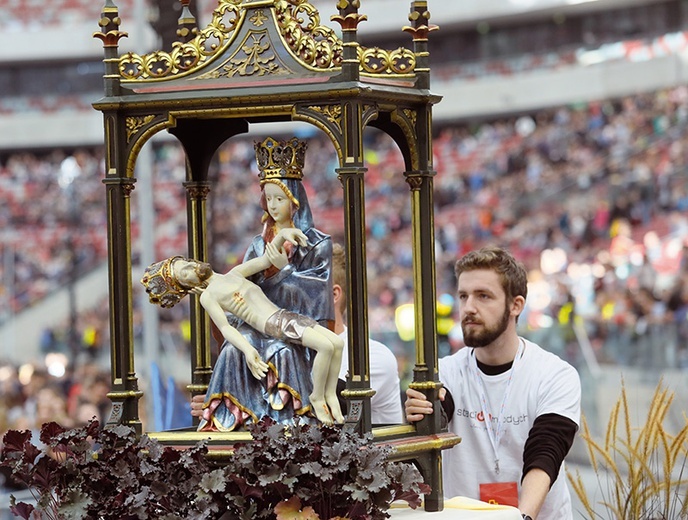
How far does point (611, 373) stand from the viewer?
1552cm

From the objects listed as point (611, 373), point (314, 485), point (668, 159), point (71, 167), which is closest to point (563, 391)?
point (314, 485)

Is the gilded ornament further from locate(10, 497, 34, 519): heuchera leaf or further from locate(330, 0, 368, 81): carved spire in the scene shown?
locate(10, 497, 34, 519): heuchera leaf

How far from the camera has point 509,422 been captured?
5418 millimetres

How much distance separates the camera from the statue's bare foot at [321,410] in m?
4.54

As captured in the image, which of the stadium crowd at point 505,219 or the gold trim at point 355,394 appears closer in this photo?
the gold trim at point 355,394

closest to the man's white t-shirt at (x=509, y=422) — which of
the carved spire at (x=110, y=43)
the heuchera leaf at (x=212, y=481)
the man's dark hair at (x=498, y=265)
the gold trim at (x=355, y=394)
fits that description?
the man's dark hair at (x=498, y=265)

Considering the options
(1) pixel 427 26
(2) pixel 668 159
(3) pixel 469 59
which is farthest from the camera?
(3) pixel 469 59

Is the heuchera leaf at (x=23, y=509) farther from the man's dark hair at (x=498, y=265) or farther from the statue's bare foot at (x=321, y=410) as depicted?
the man's dark hair at (x=498, y=265)

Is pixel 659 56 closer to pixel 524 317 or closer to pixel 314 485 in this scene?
pixel 524 317

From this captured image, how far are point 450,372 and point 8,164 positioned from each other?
3996 cm

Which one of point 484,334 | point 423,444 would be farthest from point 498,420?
point 423,444

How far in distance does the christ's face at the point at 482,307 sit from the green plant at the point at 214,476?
1184 mm

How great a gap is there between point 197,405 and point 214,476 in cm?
108

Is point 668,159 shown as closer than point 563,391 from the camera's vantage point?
No
